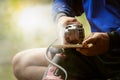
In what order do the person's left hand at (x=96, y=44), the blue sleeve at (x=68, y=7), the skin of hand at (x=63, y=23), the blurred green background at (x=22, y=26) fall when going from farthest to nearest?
the blurred green background at (x=22, y=26) → the blue sleeve at (x=68, y=7) → the skin of hand at (x=63, y=23) → the person's left hand at (x=96, y=44)

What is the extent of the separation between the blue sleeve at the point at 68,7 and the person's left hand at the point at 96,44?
9.8 inches

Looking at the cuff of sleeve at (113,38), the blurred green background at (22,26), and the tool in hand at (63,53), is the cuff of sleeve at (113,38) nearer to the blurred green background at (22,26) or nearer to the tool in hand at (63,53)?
the tool in hand at (63,53)

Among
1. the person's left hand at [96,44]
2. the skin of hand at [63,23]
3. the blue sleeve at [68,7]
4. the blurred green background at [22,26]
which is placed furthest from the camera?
the blurred green background at [22,26]

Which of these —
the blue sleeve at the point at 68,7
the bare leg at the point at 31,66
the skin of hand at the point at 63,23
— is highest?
the blue sleeve at the point at 68,7

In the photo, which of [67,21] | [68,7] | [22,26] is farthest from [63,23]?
[22,26]

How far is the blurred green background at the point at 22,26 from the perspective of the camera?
189cm

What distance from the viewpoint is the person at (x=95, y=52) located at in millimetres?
902

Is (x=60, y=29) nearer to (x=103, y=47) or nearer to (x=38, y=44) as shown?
(x=103, y=47)

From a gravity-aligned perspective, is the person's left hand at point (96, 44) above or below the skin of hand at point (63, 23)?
below

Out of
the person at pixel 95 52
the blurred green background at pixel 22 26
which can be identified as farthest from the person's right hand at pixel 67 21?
the blurred green background at pixel 22 26

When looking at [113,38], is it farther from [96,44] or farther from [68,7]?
[68,7]

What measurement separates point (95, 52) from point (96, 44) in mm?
28

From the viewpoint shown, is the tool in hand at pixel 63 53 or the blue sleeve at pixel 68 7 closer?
the tool in hand at pixel 63 53

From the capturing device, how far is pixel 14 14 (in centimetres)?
199
